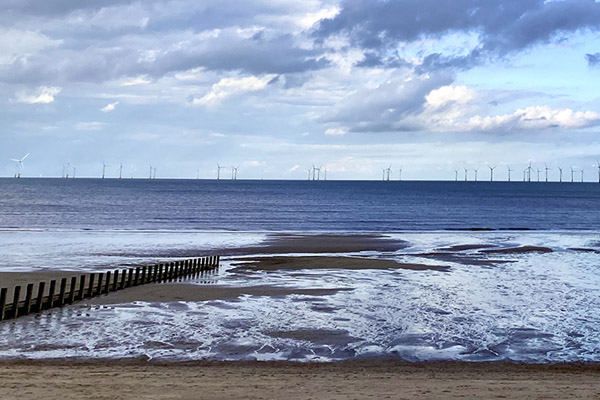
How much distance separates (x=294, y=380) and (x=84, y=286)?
59.1ft

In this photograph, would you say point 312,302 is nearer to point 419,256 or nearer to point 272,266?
point 272,266

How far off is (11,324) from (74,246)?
32580 millimetres

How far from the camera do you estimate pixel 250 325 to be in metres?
24.3

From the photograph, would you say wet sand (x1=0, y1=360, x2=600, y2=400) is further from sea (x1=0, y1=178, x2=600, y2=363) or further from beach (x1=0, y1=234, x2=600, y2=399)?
sea (x1=0, y1=178, x2=600, y2=363)

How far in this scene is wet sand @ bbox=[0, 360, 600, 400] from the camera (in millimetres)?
14336

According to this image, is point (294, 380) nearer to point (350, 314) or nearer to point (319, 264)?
point (350, 314)

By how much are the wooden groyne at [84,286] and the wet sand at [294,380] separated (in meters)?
7.20

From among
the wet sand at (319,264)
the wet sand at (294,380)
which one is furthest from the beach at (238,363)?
the wet sand at (319,264)

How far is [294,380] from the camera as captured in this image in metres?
16.2

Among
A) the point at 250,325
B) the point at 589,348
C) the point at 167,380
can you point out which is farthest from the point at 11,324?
→ the point at 589,348

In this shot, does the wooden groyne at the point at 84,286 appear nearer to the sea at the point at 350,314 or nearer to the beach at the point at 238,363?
the beach at the point at 238,363

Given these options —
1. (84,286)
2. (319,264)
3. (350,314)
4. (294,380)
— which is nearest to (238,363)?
(294,380)

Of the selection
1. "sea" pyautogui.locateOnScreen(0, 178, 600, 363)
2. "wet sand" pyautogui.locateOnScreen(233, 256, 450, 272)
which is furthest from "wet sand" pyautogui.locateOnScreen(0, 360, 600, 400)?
"wet sand" pyautogui.locateOnScreen(233, 256, 450, 272)

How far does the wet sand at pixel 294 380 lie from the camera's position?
14.3 m
